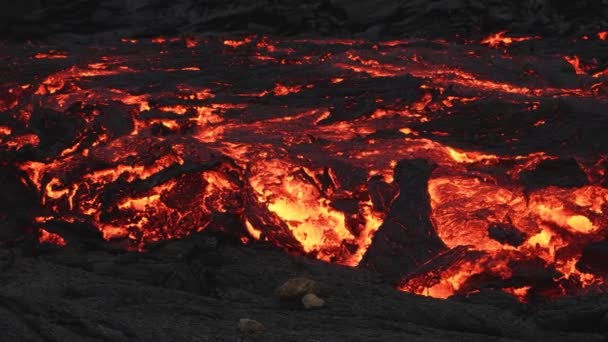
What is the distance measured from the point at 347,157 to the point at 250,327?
1.97 meters

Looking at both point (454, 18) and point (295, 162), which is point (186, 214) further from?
point (454, 18)

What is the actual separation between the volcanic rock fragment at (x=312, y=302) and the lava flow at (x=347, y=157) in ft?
2.53

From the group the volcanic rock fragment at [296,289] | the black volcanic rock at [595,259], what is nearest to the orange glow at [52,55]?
the volcanic rock fragment at [296,289]

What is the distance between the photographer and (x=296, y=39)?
6.57 metres

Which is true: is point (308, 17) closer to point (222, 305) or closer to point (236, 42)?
point (236, 42)

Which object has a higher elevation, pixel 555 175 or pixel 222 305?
pixel 222 305

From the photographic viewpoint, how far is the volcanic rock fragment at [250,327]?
2.33m

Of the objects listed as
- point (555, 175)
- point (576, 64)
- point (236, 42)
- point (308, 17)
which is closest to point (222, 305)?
point (555, 175)

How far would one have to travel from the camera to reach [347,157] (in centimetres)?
420

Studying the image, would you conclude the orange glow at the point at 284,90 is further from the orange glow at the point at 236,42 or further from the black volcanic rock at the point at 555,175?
the black volcanic rock at the point at 555,175

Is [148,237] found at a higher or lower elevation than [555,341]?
lower

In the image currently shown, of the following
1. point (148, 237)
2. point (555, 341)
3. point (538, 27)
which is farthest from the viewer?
point (538, 27)

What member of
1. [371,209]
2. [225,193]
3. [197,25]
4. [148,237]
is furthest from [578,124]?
[197,25]

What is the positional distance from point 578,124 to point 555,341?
7.54 feet
